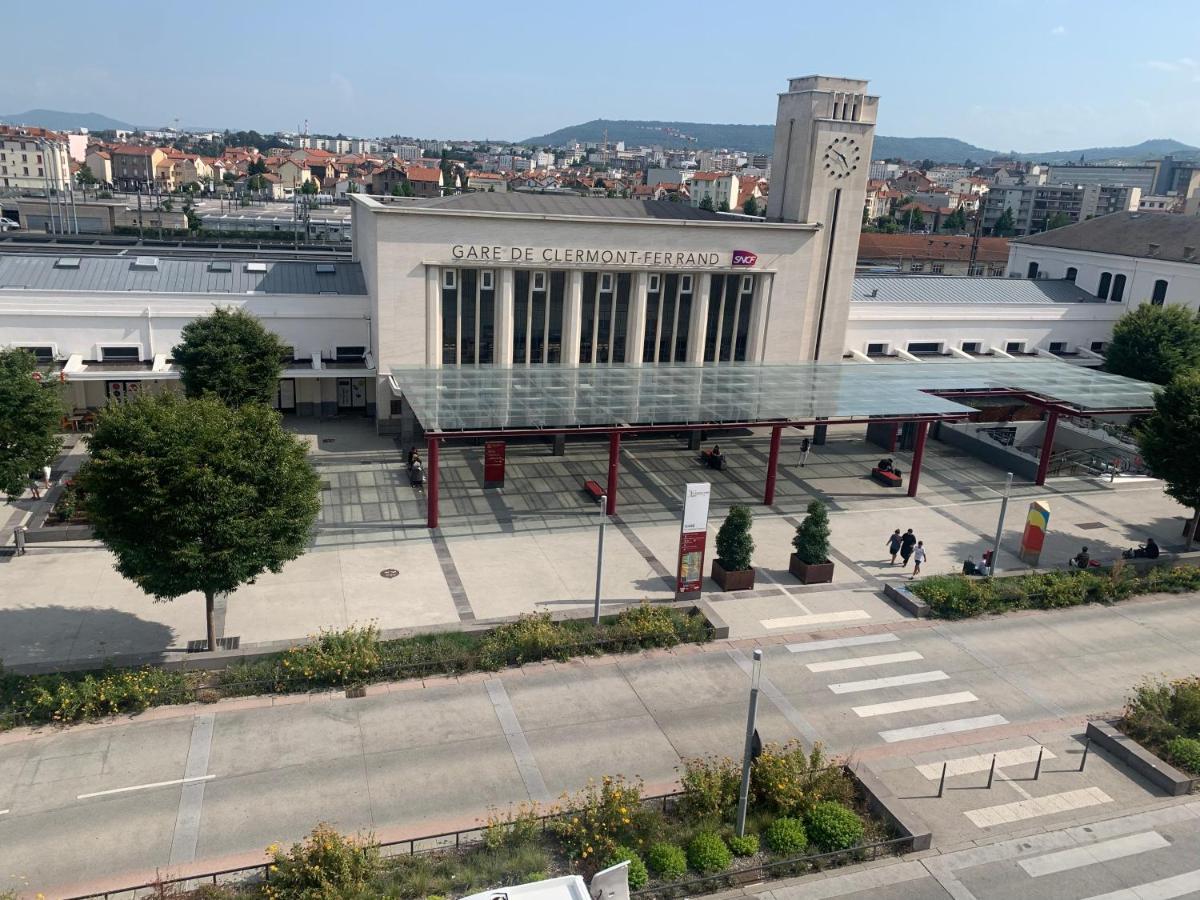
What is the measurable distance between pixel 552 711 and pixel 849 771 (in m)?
6.90

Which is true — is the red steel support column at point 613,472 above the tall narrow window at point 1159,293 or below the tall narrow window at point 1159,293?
below

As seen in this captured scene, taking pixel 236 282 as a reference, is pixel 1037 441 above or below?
below

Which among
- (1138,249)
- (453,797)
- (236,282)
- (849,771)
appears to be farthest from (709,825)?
(1138,249)

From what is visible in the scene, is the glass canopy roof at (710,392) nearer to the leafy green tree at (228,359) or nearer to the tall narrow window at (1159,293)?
the leafy green tree at (228,359)

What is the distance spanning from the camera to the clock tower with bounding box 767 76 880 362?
145 feet

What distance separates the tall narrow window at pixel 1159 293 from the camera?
57869mm

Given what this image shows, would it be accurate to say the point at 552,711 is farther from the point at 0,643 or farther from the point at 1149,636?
the point at 1149,636

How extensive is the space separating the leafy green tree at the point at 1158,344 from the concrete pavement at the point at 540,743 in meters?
27.8

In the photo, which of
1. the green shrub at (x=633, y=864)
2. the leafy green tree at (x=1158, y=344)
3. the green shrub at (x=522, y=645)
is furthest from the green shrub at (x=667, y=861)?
the leafy green tree at (x=1158, y=344)

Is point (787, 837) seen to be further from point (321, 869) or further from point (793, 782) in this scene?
point (321, 869)

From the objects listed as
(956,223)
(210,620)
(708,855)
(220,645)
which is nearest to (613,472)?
(220,645)

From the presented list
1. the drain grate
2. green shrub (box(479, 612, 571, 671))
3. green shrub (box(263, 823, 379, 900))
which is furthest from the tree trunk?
green shrub (box(263, 823, 379, 900))

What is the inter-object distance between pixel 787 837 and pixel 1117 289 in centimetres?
5572

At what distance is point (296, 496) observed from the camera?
22297 millimetres
